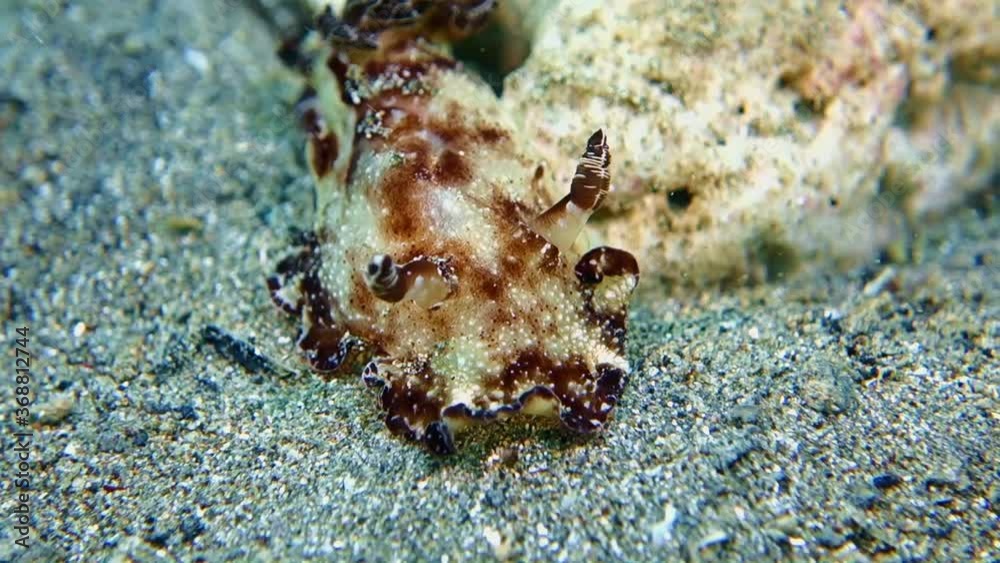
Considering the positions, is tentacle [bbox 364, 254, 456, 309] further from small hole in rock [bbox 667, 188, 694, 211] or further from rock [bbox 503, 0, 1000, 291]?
small hole in rock [bbox 667, 188, 694, 211]

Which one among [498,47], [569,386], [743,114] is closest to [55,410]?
[569,386]

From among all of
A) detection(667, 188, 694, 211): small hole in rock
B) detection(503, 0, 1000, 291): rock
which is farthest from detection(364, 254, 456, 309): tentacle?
detection(667, 188, 694, 211): small hole in rock

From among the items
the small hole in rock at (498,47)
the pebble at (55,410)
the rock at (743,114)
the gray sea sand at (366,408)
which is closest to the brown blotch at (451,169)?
the rock at (743,114)

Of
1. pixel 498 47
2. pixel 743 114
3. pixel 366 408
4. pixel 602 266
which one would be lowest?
pixel 366 408

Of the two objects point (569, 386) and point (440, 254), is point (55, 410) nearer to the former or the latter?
point (440, 254)

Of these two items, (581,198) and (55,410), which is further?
(55,410)
